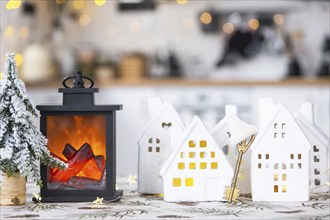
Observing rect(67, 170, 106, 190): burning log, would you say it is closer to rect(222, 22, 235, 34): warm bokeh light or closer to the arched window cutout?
the arched window cutout

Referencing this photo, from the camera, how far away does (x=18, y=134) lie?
1626 mm

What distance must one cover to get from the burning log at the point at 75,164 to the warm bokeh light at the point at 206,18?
13.5ft

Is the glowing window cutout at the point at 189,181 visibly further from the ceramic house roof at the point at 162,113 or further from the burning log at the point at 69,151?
the burning log at the point at 69,151

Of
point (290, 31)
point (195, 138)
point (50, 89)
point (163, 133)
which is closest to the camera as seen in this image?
point (195, 138)

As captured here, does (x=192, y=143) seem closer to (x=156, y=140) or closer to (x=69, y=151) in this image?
(x=156, y=140)

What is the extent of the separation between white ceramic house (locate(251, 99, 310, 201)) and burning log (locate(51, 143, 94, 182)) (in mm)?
415

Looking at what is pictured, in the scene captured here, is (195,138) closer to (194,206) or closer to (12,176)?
(194,206)

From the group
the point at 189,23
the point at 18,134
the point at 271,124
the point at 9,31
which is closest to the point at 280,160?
the point at 271,124

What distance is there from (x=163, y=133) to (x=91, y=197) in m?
0.27

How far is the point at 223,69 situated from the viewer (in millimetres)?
5707

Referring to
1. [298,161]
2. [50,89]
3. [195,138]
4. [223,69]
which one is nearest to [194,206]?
[195,138]

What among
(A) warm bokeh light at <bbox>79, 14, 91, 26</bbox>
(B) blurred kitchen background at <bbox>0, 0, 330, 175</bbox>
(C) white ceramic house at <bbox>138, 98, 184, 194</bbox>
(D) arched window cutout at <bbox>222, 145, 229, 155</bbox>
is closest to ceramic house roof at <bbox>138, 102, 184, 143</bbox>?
(C) white ceramic house at <bbox>138, 98, 184, 194</bbox>

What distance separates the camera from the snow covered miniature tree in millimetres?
1598

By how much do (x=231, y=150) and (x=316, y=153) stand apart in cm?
Answer: 24
